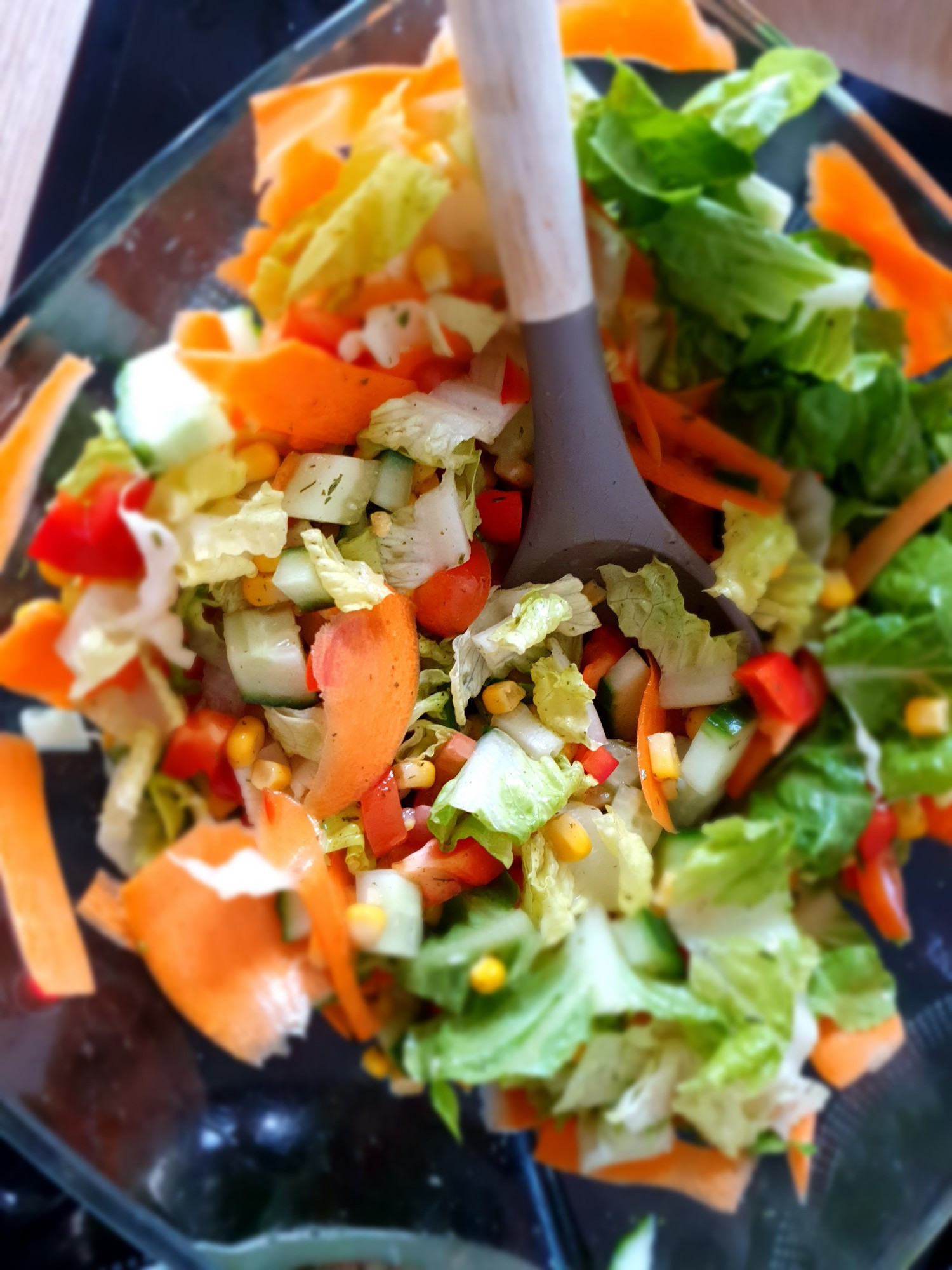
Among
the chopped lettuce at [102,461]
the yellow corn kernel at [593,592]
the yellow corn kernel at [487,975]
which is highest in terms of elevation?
the chopped lettuce at [102,461]

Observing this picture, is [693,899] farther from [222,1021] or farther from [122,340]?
[122,340]

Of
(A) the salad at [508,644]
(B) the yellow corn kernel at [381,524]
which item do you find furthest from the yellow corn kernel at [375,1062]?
(B) the yellow corn kernel at [381,524]

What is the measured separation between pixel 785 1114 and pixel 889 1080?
156mm

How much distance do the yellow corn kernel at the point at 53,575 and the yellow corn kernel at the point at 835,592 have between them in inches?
32.7

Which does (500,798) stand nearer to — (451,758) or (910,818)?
(451,758)

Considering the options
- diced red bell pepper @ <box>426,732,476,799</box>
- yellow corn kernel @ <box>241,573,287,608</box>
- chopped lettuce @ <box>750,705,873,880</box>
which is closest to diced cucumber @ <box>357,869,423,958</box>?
diced red bell pepper @ <box>426,732,476,799</box>

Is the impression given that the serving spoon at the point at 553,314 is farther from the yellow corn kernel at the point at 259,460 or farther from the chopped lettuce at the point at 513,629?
the yellow corn kernel at the point at 259,460

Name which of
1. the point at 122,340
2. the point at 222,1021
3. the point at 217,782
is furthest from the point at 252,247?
the point at 222,1021

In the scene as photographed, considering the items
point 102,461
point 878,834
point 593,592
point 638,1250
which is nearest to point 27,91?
point 102,461

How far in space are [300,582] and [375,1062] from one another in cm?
56

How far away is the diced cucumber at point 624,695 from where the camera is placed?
3.56 ft

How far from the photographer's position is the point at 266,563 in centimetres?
93

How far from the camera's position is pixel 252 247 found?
0.92 metres

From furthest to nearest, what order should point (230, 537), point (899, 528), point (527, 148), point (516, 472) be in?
point (899, 528)
point (516, 472)
point (230, 537)
point (527, 148)
